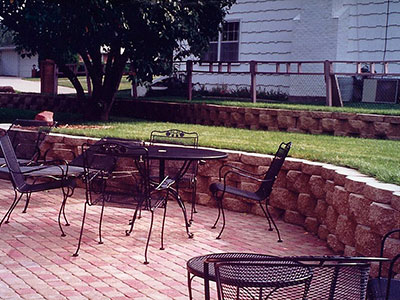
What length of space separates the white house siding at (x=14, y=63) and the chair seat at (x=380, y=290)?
47.1 m

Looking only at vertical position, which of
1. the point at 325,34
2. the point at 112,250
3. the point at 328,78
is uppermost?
the point at 325,34

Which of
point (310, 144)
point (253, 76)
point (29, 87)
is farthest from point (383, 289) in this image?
point (29, 87)

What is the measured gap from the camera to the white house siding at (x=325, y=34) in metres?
16.5

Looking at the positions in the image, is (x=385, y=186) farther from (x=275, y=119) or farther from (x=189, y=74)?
(x=189, y=74)

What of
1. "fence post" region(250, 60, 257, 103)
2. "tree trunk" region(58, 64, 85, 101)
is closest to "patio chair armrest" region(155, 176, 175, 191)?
"fence post" region(250, 60, 257, 103)

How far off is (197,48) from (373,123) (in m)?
5.36

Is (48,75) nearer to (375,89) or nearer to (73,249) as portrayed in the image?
(375,89)

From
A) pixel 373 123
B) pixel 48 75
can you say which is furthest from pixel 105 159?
pixel 48 75

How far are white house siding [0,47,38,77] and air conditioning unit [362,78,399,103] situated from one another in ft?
124

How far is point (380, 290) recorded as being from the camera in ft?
12.4

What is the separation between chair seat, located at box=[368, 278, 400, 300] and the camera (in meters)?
3.63

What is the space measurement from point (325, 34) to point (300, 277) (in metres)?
14.1

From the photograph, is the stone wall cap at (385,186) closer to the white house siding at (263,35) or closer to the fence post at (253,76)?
the fence post at (253,76)

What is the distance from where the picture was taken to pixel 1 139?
7141 mm
